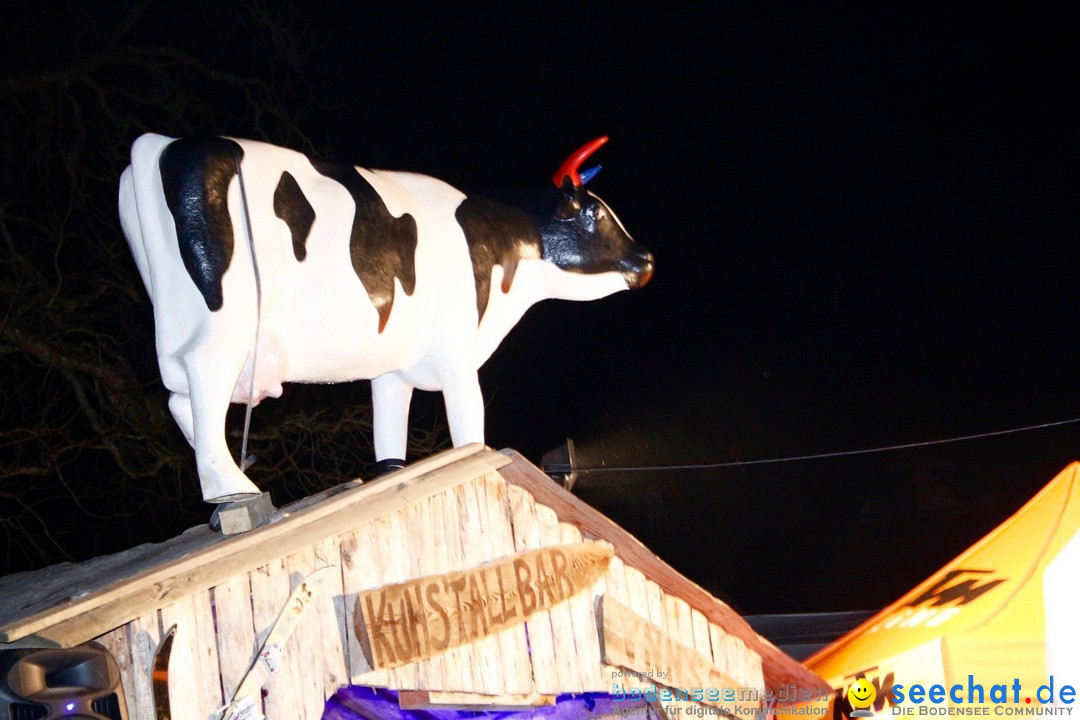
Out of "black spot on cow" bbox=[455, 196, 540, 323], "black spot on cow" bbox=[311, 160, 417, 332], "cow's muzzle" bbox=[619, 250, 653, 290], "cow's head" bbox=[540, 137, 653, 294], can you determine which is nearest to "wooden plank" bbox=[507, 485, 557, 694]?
"black spot on cow" bbox=[311, 160, 417, 332]

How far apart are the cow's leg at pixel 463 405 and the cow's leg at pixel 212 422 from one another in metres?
0.67

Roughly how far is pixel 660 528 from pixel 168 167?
4.05m

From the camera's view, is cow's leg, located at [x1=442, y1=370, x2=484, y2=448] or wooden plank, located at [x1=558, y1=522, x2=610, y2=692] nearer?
wooden plank, located at [x1=558, y1=522, x2=610, y2=692]

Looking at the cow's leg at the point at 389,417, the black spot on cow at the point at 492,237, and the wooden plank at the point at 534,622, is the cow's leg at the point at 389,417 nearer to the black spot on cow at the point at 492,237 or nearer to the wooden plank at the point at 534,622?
the black spot on cow at the point at 492,237

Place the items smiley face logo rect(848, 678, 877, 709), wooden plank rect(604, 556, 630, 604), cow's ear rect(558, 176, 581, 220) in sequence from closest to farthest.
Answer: wooden plank rect(604, 556, 630, 604) < smiley face logo rect(848, 678, 877, 709) < cow's ear rect(558, 176, 581, 220)

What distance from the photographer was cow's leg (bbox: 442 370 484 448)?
292 centimetres

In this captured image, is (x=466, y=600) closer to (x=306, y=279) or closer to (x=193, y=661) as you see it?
(x=193, y=661)

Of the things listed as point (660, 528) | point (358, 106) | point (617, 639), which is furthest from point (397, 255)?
point (358, 106)

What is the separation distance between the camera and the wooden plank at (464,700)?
7.21 ft

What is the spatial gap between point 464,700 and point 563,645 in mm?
258

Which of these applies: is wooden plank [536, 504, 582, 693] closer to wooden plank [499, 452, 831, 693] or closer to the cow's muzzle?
wooden plank [499, 452, 831, 693]

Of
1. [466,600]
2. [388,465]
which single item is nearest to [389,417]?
[388,465]

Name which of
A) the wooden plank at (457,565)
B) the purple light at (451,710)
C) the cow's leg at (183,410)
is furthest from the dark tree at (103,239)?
the wooden plank at (457,565)

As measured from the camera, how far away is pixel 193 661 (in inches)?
78.2
